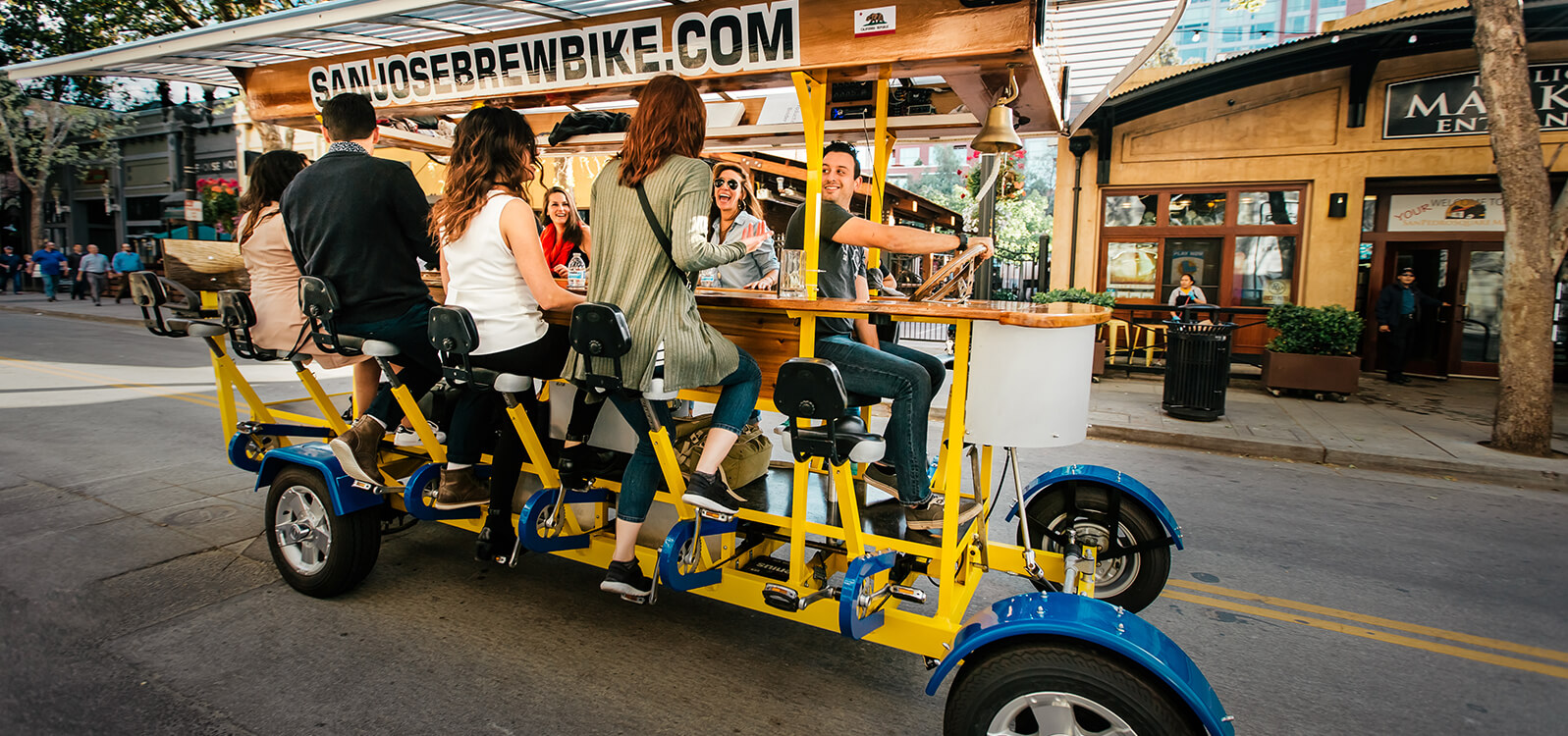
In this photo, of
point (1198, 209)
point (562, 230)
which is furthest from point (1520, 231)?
point (562, 230)

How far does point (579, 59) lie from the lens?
3861 mm

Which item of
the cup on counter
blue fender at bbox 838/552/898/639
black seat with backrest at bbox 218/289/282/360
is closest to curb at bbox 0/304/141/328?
black seat with backrest at bbox 218/289/282/360

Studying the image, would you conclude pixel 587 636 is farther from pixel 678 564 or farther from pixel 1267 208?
pixel 1267 208

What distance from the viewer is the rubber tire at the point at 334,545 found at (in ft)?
11.9

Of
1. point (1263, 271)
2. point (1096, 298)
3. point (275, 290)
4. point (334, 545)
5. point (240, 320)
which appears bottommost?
point (334, 545)

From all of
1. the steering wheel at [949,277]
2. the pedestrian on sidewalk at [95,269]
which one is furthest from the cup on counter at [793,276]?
the pedestrian on sidewalk at [95,269]

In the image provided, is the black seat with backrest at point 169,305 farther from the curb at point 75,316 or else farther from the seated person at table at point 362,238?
the curb at point 75,316

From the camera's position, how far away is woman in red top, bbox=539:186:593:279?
6340 mm

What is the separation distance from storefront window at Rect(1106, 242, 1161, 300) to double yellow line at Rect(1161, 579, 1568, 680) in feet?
36.9

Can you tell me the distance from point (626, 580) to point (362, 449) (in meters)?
1.56

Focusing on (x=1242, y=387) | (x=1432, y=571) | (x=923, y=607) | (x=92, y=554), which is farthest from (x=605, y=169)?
(x=1242, y=387)

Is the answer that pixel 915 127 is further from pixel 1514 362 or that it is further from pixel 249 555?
pixel 1514 362

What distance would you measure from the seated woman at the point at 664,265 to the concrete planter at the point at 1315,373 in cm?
1026

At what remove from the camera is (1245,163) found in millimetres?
13266
